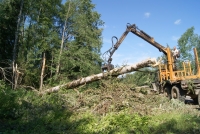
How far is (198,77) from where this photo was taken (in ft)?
31.0

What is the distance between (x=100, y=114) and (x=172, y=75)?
250 inches

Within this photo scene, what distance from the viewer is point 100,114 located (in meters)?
6.41

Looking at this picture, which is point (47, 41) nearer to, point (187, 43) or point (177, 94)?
point (177, 94)

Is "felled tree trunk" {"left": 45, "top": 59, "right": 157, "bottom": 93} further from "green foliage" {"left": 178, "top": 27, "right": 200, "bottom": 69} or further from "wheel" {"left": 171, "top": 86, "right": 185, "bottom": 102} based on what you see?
"green foliage" {"left": 178, "top": 27, "right": 200, "bottom": 69}

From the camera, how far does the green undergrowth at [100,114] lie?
4.89 m

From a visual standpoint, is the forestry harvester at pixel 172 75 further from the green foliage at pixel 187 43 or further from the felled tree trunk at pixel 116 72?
the green foliage at pixel 187 43

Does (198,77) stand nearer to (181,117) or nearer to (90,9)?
(181,117)

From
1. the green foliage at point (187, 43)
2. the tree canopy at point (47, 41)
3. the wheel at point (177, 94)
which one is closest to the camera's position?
the wheel at point (177, 94)

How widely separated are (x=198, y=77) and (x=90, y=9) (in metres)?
14.7

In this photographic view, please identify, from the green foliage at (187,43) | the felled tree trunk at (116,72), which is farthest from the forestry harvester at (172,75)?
the green foliage at (187,43)

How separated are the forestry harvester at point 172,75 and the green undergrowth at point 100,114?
1841 mm

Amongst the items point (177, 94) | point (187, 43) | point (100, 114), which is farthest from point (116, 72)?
point (187, 43)

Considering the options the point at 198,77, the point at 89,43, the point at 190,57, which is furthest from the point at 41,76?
the point at 190,57

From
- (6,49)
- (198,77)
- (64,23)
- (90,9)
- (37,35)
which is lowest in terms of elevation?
(198,77)
